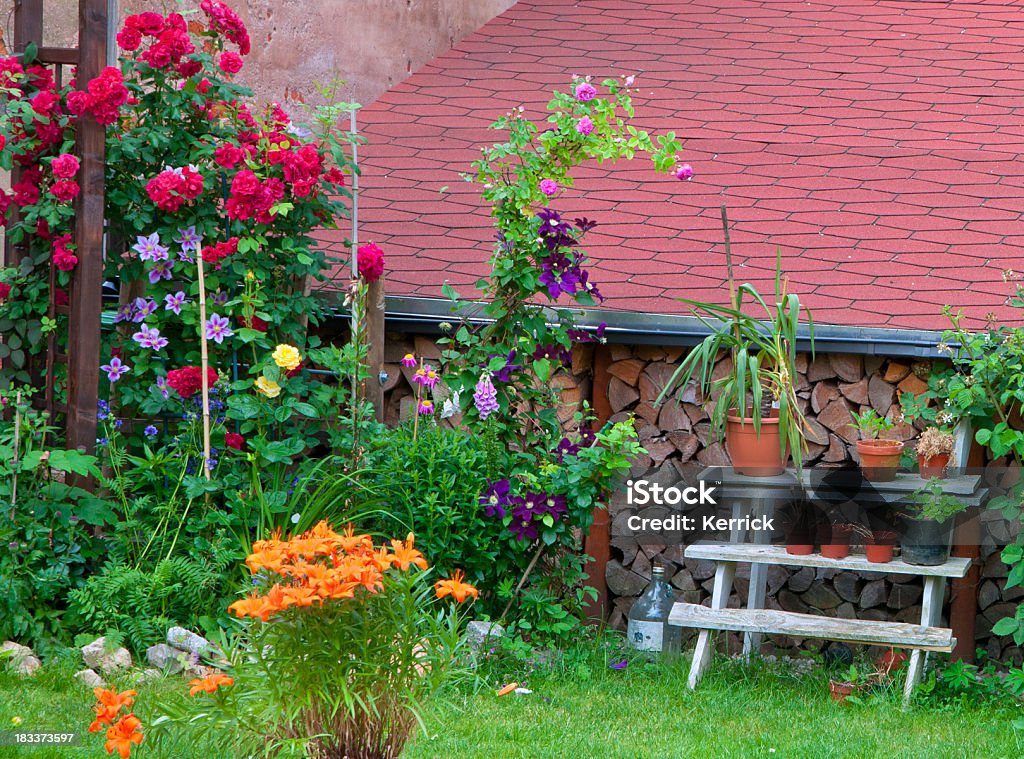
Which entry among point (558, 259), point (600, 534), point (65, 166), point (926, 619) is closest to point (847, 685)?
point (926, 619)

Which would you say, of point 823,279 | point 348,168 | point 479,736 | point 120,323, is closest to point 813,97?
point 823,279

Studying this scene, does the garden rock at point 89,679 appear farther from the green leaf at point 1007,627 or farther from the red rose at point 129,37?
the green leaf at point 1007,627

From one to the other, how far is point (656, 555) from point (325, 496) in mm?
1503

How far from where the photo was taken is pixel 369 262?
487 cm

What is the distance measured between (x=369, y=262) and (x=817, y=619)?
7.35 feet

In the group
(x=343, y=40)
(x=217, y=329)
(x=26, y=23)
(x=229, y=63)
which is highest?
(x=343, y=40)

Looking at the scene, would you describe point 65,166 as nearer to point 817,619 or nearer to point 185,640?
point 185,640

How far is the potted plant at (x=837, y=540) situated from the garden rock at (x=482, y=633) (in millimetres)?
1225

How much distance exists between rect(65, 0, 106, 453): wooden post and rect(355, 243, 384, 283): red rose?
1.01m

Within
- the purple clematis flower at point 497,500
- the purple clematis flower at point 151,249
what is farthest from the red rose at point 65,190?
the purple clematis flower at point 497,500

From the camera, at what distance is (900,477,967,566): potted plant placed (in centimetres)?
413

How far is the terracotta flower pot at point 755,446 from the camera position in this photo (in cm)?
442

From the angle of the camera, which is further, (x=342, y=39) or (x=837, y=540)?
(x=342, y=39)

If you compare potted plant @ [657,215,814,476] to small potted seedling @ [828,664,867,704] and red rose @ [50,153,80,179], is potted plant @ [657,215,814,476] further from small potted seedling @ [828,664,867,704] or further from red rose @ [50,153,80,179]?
red rose @ [50,153,80,179]
